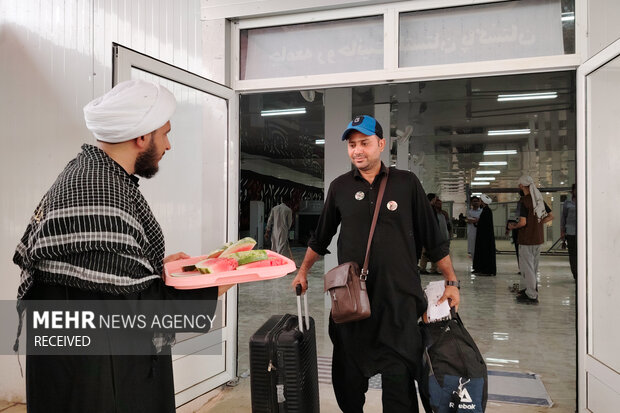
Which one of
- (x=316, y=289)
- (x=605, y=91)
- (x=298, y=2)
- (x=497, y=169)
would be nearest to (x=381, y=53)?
(x=298, y=2)

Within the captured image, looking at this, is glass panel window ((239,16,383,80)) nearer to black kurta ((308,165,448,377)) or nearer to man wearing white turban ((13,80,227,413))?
black kurta ((308,165,448,377))

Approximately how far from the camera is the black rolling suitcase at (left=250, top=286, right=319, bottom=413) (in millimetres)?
2240

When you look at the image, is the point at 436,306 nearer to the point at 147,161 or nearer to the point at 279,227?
the point at 147,161

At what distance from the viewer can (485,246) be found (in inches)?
401

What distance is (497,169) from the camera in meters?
20.9

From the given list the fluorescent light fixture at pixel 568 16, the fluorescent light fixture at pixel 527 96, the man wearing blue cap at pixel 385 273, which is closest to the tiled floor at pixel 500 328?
the man wearing blue cap at pixel 385 273

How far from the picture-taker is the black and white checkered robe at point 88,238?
122 cm

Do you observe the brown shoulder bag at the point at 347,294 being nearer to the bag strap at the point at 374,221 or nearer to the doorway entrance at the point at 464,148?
the bag strap at the point at 374,221

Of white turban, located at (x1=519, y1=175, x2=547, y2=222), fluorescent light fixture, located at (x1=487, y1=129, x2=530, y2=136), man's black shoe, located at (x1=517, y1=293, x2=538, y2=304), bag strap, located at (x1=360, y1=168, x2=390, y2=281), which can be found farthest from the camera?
fluorescent light fixture, located at (x1=487, y1=129, x2=530, y2=136)

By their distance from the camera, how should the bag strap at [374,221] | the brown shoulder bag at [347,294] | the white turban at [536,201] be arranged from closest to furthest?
1. the brown shoulder bag at [347,294]
2. the bag strap at [374,221]
3. the white turban at [536,201]

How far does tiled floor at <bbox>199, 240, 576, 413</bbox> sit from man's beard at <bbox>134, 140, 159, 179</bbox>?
2.28m

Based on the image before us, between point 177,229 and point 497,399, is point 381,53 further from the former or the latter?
point 497,399

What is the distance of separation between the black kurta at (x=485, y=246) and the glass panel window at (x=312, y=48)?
6.89 m

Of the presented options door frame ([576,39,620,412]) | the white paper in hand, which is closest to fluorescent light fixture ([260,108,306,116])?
door frame ([576,39,620,412])
